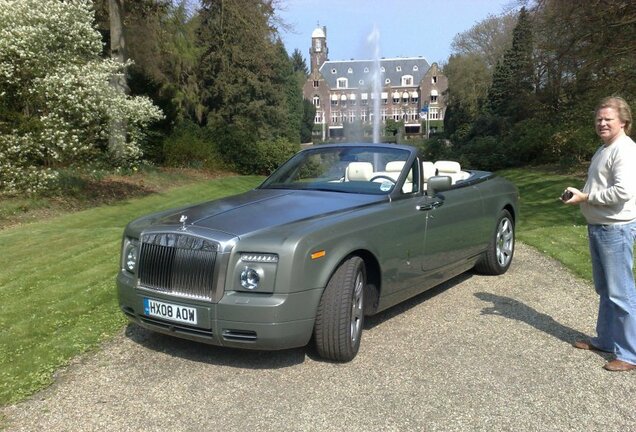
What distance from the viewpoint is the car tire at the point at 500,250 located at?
22.2ft

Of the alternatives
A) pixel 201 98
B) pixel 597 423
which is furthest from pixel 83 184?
pixel 201 98

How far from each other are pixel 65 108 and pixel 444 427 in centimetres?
1402

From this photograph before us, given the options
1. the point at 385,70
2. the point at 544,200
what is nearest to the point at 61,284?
the point at 544,200

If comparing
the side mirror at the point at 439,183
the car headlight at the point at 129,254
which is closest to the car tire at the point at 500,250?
the side mirror at the point at 439,183

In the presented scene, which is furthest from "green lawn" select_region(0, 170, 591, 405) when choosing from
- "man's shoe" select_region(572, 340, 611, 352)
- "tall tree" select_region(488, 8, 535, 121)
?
"tall tree" select_region(488, 8, 535, 121)

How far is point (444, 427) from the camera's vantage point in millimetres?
3383

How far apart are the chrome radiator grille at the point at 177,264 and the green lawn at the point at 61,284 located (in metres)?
1.04

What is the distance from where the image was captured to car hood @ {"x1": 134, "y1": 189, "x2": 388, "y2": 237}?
4238 millimetres

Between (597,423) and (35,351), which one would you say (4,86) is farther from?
(597,423)

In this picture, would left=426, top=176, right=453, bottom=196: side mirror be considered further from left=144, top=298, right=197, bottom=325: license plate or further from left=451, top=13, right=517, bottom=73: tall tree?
left=451, top=13, right=517, bottom=73: tall tree

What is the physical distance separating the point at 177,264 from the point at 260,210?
2.91ft

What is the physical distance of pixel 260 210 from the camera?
4.66m

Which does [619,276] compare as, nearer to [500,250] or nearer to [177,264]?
[500,250]

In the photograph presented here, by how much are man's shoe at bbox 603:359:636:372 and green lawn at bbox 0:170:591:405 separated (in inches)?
115
